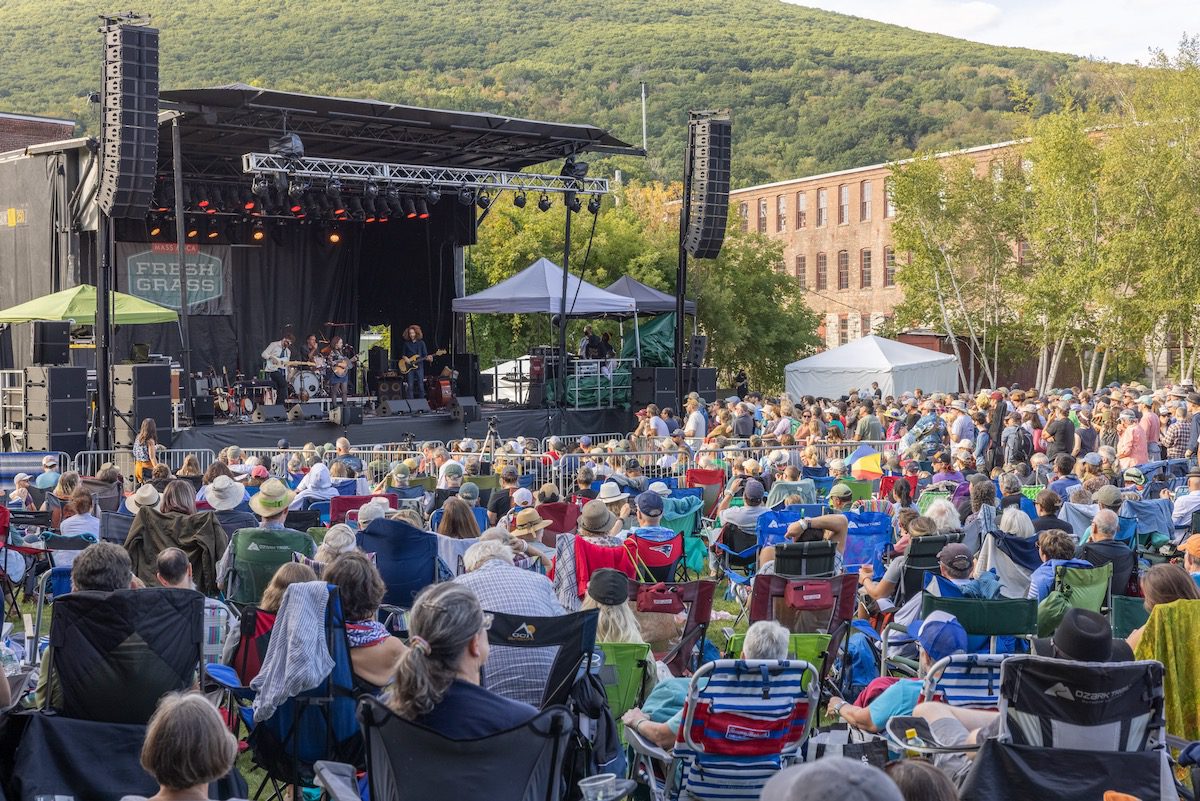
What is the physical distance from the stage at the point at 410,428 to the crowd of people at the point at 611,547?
9.49 ft

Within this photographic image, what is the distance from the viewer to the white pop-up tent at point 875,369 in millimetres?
27266

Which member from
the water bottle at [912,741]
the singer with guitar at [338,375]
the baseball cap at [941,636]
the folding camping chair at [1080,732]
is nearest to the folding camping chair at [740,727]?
the water bottle at [912,741]

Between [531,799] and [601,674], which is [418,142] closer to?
[601,674]

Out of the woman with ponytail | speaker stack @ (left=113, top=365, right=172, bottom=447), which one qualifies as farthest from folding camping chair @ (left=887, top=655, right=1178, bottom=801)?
speaker stack @ (left=113, top=365, right=172, bottom=447)

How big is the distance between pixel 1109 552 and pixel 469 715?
515 cm

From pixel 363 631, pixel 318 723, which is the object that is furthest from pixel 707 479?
pixel 318 723

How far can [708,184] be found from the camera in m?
21.5

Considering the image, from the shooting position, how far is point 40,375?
15.8m

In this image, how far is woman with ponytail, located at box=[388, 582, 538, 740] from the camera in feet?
11.1

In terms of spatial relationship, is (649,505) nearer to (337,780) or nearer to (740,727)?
(740,727)

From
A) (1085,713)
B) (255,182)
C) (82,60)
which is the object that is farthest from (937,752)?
(82,60)

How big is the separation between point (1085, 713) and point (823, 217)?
152 feet

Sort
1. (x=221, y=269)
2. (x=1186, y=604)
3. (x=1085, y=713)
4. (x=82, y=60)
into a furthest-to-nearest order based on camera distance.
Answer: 1. (x=82, y=60)
2. (x=221, y=269)
3. (x=1186, y=604)
4. (x=1085, y=713)

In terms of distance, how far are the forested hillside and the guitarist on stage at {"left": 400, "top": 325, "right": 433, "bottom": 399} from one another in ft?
144
